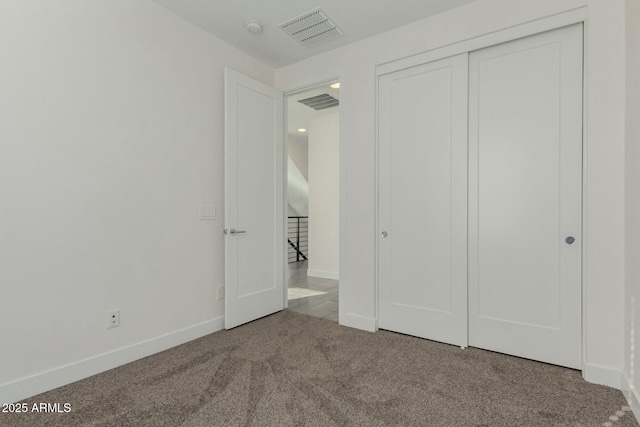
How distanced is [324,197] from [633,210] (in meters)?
4.05

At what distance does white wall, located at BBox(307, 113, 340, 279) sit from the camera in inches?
208

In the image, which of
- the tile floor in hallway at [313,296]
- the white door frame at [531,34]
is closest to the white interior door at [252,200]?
the tile floor in hallway at [313,296]

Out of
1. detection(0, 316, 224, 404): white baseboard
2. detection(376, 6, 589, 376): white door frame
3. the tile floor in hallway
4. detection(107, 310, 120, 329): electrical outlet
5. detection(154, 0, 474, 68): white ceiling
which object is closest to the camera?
detection(0, 316, 224, 404): white baseboard

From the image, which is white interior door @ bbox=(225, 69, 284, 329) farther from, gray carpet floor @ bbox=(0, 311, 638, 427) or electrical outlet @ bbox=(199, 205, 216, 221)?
gray carpet floor @ bbox=(0, 311, 638, 427)

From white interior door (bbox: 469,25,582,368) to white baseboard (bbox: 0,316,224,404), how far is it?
234 centimetres

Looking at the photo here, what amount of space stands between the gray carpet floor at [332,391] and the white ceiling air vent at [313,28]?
2.70m

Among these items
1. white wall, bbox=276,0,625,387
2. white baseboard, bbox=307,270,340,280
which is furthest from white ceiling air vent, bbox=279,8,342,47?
white baseboard, bbox=307,270,340,280

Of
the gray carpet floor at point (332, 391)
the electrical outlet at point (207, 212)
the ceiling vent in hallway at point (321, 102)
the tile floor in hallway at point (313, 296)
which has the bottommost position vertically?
the tile floor in hallway at point (313, 296)

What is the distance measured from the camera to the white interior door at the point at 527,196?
2.09 m

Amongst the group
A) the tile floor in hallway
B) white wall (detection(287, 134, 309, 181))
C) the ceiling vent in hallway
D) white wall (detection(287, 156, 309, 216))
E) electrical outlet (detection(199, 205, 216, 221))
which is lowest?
the tile floor in hallway

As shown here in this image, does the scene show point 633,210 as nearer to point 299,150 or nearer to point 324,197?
point 324,197

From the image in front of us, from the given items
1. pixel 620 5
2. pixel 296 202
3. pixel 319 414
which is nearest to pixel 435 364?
pixel 319 414

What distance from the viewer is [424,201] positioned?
2.65 meters

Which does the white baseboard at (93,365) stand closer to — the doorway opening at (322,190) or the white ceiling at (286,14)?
the doorway opening at (322,190)
